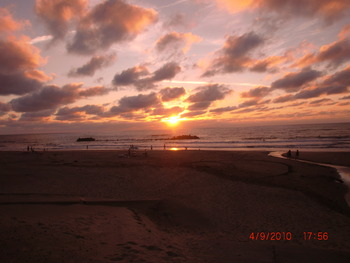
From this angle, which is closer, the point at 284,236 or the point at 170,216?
the point at 284,236

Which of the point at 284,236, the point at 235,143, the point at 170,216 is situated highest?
the point at 235,143

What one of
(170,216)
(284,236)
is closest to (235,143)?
(170,216)

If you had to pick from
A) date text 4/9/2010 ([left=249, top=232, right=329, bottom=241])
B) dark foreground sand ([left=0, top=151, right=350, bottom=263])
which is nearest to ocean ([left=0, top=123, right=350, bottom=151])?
dark foreground sand ([left=0, top=151, right=350, bottom=263])

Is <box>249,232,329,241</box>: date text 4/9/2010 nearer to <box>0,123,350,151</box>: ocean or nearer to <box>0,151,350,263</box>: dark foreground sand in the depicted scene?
<box>0,151,350,263</box>: dark foreground sand

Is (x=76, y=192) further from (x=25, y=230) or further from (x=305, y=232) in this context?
(x=305, y=232)

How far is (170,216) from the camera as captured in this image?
427 inches

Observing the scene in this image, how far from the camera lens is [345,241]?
8203 millimetres

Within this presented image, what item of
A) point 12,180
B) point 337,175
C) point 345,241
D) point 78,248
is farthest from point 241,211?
point 12,180

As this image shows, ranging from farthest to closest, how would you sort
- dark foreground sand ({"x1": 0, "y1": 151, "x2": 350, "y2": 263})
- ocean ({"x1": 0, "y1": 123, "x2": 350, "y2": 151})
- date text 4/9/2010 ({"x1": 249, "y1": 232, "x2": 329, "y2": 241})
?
1. ocean ({"x1": 0, "y1": 123, "x2": 350, "y2": 151})
2. date text 4/9/2010 ({"x1": 249, "y1": 232, "x2": 329, "y2": 241})
3. dark foreground sand ({"x1": 0, "y1": 151, "x2": 350, "y2": 263})

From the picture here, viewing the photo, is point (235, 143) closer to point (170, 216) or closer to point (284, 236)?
point (170, 216)

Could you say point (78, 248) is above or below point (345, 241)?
above

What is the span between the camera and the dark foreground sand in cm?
665

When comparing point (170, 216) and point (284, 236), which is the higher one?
point (170, 216)

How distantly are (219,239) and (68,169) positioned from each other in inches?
727
